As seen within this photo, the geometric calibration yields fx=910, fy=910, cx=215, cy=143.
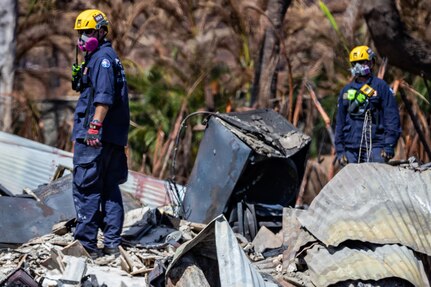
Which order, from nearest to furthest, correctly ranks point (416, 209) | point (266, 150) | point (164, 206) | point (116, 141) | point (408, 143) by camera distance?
point (416, 209) < point (116, 141) < point (266, 150) < point (164, 206) < point (408, 143)

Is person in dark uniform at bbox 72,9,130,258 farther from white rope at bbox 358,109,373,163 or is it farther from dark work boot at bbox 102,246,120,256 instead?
white rope at bbox 358,109,373,163

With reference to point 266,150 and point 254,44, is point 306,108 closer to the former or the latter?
point 254,44

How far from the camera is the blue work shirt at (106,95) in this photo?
701 centimetres

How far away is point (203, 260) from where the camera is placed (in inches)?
246

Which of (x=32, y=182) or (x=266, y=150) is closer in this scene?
(x=266, y=150)

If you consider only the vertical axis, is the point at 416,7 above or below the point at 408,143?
above

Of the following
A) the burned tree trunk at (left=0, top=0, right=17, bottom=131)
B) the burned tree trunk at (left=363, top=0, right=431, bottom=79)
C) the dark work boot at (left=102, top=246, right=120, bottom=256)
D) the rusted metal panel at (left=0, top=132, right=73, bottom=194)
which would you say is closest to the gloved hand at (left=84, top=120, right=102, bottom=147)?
the dark work boot at (left=102, top=246, right=120, bottom=256)

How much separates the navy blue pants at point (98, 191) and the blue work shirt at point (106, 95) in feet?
0.36

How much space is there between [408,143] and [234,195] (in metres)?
4.42

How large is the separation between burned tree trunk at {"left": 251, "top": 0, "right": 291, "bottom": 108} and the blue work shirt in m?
5.42

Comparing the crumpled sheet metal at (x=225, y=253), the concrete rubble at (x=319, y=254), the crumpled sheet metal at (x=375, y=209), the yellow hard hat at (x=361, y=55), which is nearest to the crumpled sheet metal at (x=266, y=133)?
the yellow hard hat at (x=361, y=55)

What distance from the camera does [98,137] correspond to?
22.9 ft

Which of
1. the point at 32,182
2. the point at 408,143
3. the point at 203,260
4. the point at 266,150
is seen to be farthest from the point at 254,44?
the point at 203,260

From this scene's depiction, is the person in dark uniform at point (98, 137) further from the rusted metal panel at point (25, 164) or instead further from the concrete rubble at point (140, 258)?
the rusted metal panel at point (25, 164)
